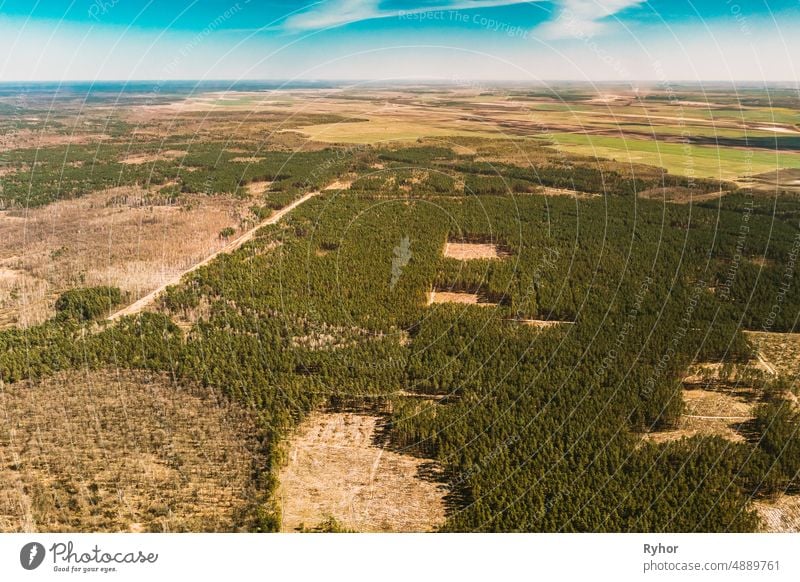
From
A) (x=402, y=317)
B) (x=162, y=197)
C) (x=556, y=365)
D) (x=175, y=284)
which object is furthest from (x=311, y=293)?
(x=162, y=197)

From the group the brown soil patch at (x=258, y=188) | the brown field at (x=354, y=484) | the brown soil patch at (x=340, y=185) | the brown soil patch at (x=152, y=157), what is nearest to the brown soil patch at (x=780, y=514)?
the brown field at (x=354, y=484)

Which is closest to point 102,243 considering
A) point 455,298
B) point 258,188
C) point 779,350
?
point 258,188

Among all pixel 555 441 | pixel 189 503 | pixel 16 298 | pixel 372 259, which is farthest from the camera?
pixel 372 259

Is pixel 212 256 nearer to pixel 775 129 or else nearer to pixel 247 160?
pixel 247 160

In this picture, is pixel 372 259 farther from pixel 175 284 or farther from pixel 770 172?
pixel 770 172

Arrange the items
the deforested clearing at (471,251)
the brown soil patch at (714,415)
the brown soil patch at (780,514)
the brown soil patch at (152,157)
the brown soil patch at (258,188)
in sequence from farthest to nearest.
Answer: the brown soil patch at (152,157), the brown soil patch at (258,188), the deforested clearing at (471,251), the brown soil patch at (714,415), the brown soil patch at (780,514)

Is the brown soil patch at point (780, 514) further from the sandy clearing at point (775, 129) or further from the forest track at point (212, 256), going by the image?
the sandy clearing at point (775, 129)

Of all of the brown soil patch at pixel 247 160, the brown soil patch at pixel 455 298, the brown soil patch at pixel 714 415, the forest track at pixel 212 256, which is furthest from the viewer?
the brown soil patch at pixel 247 160
